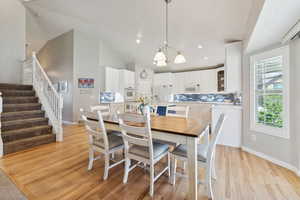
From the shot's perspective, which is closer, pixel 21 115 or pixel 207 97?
pixel 21 115

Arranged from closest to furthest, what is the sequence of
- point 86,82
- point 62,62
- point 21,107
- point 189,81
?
1. point 21,107
2. point 86,82
3. point 62,62
4. point 189,81

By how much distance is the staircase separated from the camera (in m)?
2.82

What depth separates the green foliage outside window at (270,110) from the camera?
2.39 metres

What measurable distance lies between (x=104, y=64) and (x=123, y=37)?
1.62 meters

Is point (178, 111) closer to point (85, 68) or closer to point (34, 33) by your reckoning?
point (85, 68)

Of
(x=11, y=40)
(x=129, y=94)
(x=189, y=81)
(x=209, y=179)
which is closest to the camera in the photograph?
(x=209, y=179)

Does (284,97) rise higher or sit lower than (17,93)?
lower

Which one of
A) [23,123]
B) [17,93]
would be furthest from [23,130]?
[17,93]

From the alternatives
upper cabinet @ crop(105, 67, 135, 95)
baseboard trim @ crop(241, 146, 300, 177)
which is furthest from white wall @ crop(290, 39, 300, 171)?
upper cabinet @ crop(105, 67, 135, 95)

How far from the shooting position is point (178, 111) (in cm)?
288

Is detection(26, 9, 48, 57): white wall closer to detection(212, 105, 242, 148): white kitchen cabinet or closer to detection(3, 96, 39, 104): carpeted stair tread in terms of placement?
detection(3, 96, 39, 104): carpeted stair tread

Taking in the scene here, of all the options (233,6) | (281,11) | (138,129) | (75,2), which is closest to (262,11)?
(281,11)

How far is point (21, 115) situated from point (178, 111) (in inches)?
144

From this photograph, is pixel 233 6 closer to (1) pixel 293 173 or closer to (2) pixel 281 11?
(2) pixel 281 11
